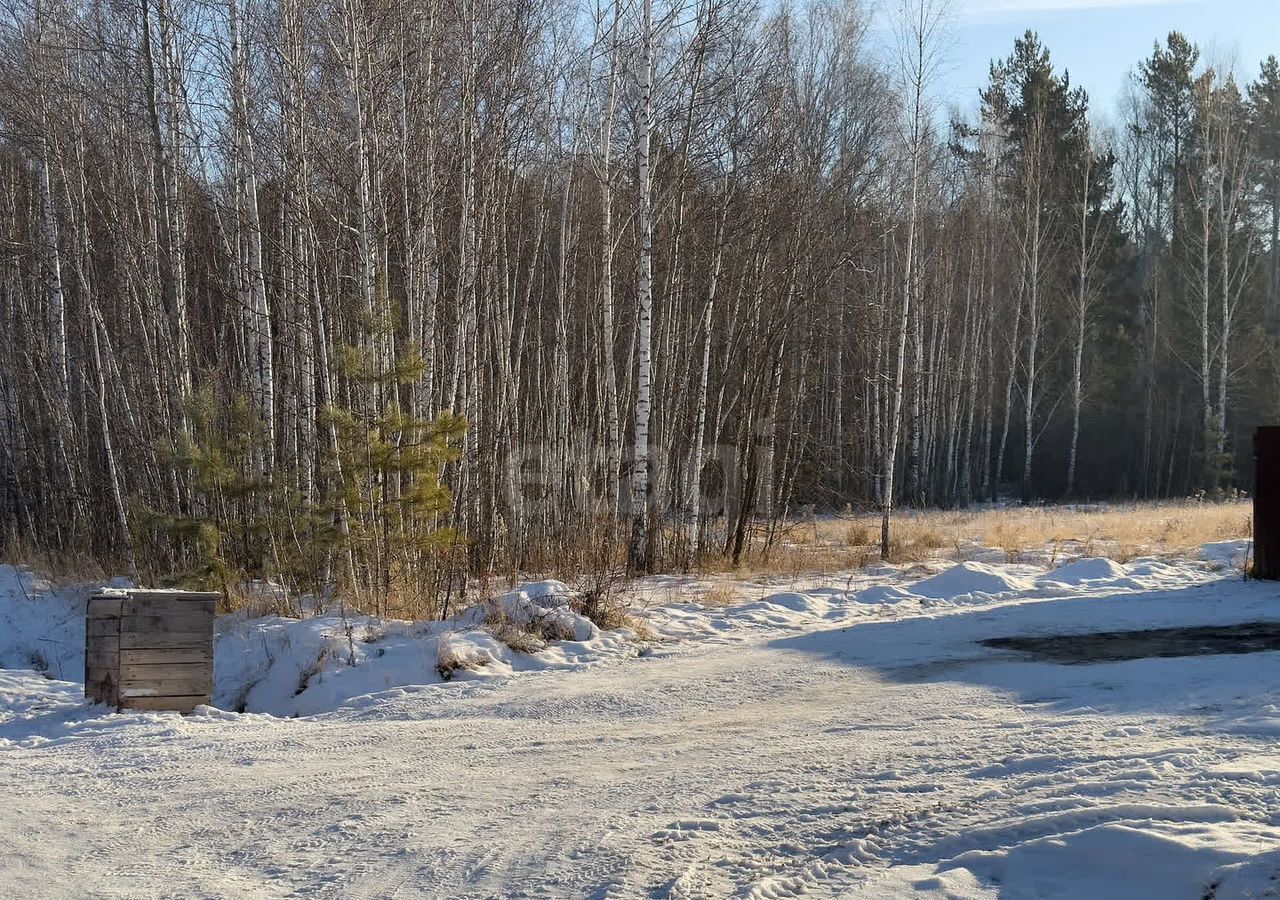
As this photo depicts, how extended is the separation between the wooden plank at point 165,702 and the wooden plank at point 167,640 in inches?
12.8

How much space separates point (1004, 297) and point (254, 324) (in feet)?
100

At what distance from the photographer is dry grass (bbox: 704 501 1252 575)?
1427 cm

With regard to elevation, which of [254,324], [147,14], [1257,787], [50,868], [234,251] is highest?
[147,14]

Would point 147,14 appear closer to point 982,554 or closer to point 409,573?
point 409,573

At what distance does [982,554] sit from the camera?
583 inches

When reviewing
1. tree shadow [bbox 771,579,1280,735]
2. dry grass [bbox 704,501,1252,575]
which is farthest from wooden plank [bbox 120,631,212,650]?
dry grass [bbox 704,501,1252,575]

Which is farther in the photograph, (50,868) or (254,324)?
(254,324)

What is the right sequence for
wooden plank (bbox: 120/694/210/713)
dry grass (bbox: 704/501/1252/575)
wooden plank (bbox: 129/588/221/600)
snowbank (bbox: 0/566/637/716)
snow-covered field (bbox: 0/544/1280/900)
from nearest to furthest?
snow-covered field (bbox: 0/544/1280/900)
wooden plank (bbox: 120/694/210/713)
wooden plank (bbox: 129/588/221/600)
snowbank (bbox: 0/566/637/716)
dry grass (bbox: 704/501/1252/575)

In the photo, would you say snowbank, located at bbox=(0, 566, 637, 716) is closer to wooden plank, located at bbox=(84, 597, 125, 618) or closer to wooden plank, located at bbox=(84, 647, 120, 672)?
wooden plank, located at bbox=(84, 647, 120, 672)

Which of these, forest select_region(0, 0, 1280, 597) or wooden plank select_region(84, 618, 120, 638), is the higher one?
forest select_region(0, 0, 1280, 597)

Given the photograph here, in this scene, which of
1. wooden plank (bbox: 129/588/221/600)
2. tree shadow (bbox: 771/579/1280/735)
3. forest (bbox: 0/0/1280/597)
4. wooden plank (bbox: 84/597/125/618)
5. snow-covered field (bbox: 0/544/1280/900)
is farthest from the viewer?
forest (bbox: 0/0/1280/597)

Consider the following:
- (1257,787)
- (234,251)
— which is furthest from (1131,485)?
(1257,787)

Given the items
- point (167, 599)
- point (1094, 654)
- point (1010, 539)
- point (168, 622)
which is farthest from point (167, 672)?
point (1010, 539)

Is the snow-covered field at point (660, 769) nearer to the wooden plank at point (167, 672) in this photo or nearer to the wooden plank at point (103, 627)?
the wooden plank at point (167, 672)
